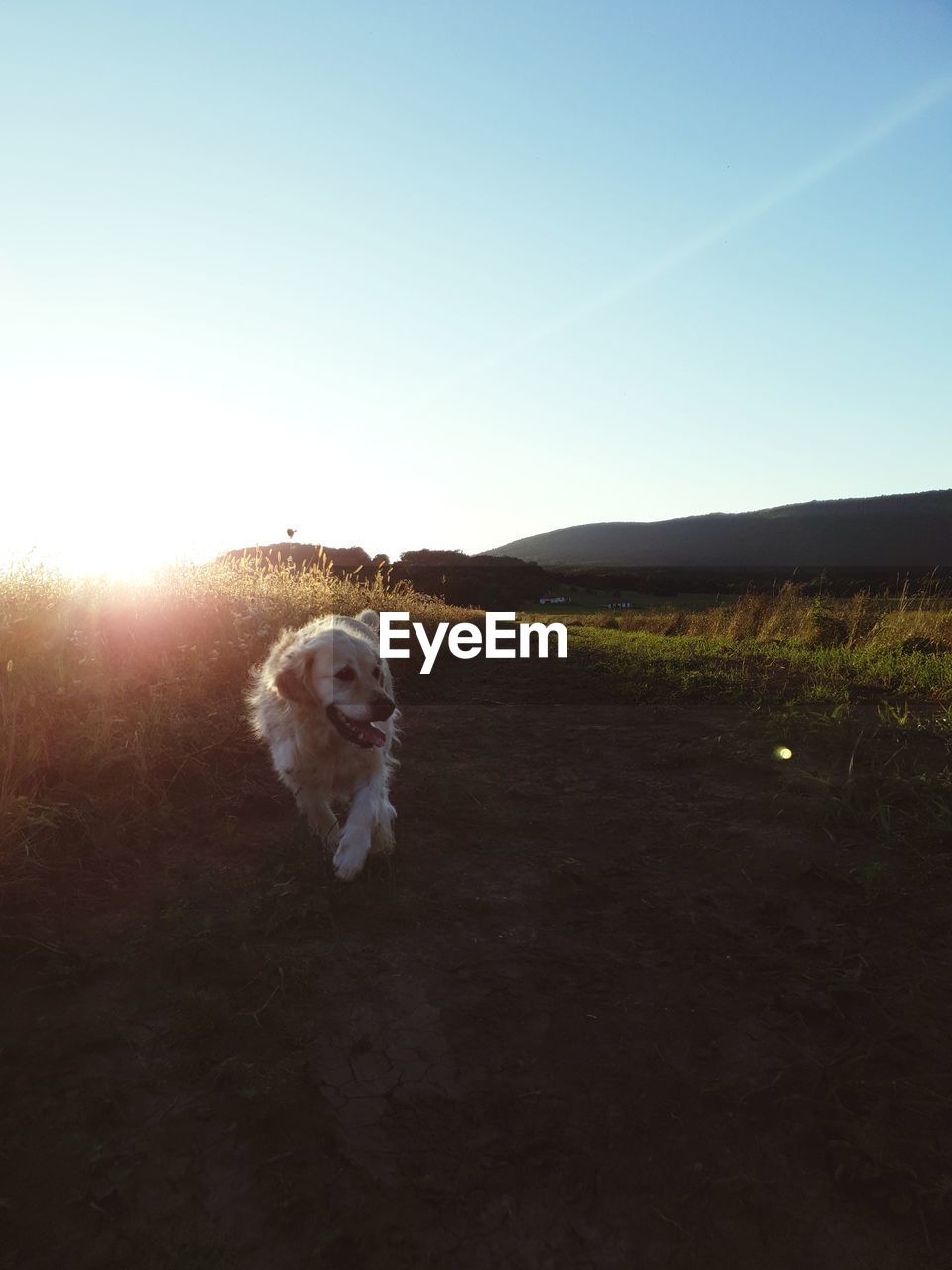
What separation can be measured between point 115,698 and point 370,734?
222 cm

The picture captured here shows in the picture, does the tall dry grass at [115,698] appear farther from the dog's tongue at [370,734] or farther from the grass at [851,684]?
the grass at [851,684]

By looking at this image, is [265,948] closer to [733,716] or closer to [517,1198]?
[517,1198]

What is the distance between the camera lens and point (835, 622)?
11.6 metres

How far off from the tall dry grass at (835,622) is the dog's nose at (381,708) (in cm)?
760

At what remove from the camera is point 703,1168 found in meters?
2.28

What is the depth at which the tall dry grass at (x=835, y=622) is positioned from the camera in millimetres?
10562

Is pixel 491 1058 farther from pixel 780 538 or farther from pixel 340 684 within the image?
pixel 780 538

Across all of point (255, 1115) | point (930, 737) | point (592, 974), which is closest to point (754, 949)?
point (592, 974)

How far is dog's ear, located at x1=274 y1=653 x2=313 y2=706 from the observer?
4832mm

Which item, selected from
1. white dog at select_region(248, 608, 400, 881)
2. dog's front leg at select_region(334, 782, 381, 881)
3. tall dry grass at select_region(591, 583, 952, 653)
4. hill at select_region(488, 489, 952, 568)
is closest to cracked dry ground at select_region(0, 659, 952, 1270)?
dog's front leg at select_region(334, 782, 381, 881)

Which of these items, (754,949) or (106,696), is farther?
(106,696)

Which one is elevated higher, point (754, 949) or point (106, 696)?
point (106, 696)

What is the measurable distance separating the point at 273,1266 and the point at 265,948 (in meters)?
1.46

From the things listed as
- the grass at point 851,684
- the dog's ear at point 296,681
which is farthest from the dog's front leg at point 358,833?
the grass at point 851,684
